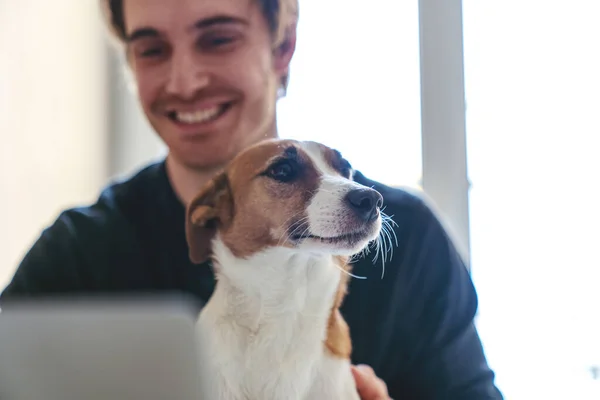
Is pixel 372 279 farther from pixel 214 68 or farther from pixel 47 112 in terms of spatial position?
pixel 47 112

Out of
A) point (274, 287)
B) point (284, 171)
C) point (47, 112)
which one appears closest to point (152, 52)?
point (47, 112)

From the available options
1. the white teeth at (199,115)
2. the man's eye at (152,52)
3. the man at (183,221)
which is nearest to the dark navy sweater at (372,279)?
the man at (183,221)

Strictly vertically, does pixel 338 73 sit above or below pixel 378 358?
above

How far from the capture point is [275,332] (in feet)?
3.06

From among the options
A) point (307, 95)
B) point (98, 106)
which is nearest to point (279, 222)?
point (307, 95)

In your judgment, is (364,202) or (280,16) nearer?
(364,202)

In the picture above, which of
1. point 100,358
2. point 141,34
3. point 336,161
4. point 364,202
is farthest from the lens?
point 141,34

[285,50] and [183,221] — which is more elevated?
[285,50]

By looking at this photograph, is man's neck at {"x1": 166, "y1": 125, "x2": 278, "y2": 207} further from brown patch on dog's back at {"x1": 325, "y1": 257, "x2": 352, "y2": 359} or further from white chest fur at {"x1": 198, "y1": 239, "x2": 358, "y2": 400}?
brown patch on dog's back at {"x1": 325, "y1": 257, "x2": 352, "y2": 359}

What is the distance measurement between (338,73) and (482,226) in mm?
407

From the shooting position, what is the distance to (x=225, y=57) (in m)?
1.02

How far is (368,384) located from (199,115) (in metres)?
0.57

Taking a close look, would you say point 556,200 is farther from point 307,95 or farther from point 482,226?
point 307,95

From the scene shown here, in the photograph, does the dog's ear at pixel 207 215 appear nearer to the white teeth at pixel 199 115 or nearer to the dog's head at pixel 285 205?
the dog's head at pixel 285 205
